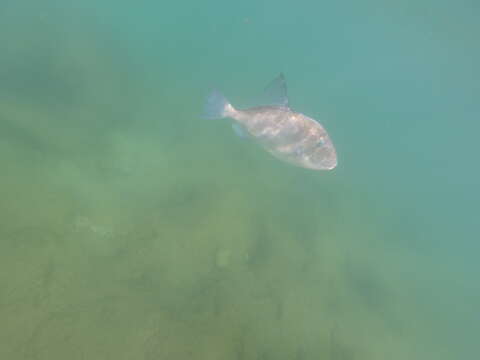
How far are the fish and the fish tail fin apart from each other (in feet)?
1.24

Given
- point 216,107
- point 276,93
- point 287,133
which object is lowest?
point 287,133

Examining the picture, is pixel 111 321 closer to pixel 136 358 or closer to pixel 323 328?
pixel 136 358

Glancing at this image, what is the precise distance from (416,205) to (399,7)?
28.3 metres

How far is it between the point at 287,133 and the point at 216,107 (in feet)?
4.56

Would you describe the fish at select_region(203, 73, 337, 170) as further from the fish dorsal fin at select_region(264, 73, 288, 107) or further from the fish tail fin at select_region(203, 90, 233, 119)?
the fish tail fin at select_region(203, 90, 233, 119)

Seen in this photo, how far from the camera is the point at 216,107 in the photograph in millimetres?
5082

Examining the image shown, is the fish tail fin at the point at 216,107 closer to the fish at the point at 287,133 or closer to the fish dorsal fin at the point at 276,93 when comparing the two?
the fish at the point at 287,133

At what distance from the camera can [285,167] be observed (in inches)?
377

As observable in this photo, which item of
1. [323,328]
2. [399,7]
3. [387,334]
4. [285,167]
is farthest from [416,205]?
[399,7]

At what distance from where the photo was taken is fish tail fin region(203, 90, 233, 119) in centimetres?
505

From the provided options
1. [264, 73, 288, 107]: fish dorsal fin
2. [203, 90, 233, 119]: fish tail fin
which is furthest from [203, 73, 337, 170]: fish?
[203, 90, 233, 119]: fish tail fin

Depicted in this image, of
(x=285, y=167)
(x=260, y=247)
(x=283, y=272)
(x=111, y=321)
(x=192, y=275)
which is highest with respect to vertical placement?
(x=285, y=167)

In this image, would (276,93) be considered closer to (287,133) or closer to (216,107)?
(287,133)

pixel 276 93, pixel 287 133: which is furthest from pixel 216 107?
pixel 287 133
